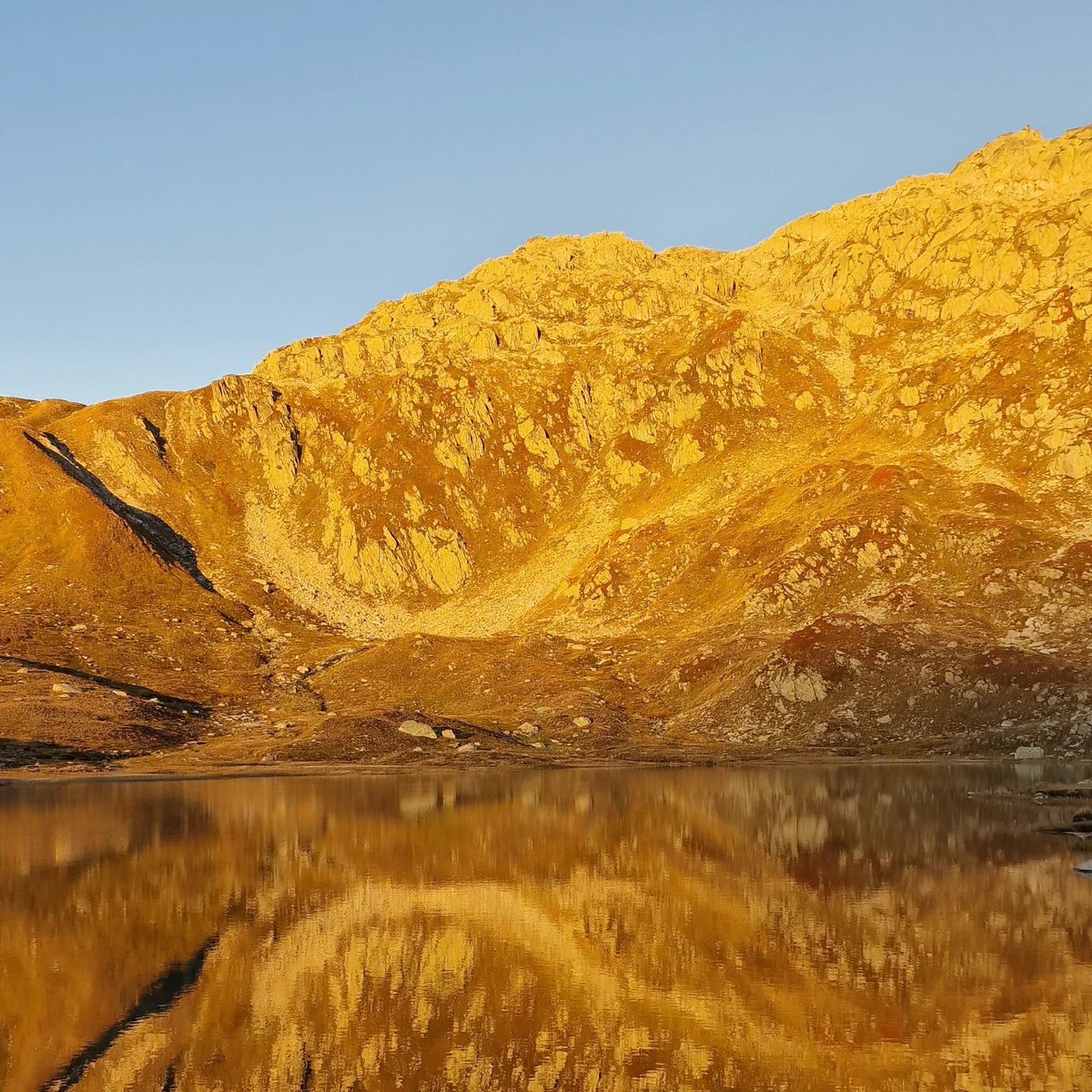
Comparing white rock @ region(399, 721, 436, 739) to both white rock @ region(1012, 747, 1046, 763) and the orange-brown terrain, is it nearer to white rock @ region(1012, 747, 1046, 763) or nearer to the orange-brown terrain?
the orange-brown terrain

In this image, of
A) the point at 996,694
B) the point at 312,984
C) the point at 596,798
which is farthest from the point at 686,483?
the point at 312,984

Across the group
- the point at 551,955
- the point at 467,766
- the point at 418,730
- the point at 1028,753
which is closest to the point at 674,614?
the point at 418,730

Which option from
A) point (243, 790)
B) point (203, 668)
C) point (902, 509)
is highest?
point (902, 509)

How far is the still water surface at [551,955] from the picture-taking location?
25.2 metres

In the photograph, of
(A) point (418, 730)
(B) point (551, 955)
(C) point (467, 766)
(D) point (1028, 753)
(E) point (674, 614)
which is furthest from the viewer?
(E) point (674, 614)

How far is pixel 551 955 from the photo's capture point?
115ft

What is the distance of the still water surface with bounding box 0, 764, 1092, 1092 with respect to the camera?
25.2 m

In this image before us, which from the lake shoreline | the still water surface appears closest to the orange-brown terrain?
the lake shoreline

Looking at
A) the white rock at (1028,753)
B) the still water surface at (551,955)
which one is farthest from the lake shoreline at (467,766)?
the still water surface at (551,955)

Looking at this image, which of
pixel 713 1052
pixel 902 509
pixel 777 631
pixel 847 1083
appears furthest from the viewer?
pixel 902 509

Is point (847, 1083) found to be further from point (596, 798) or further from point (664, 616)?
point (664, 616)

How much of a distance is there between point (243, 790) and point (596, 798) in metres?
28.5

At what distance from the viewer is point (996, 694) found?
396 ft

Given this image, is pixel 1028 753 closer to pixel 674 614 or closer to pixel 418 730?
pixel 418 730
